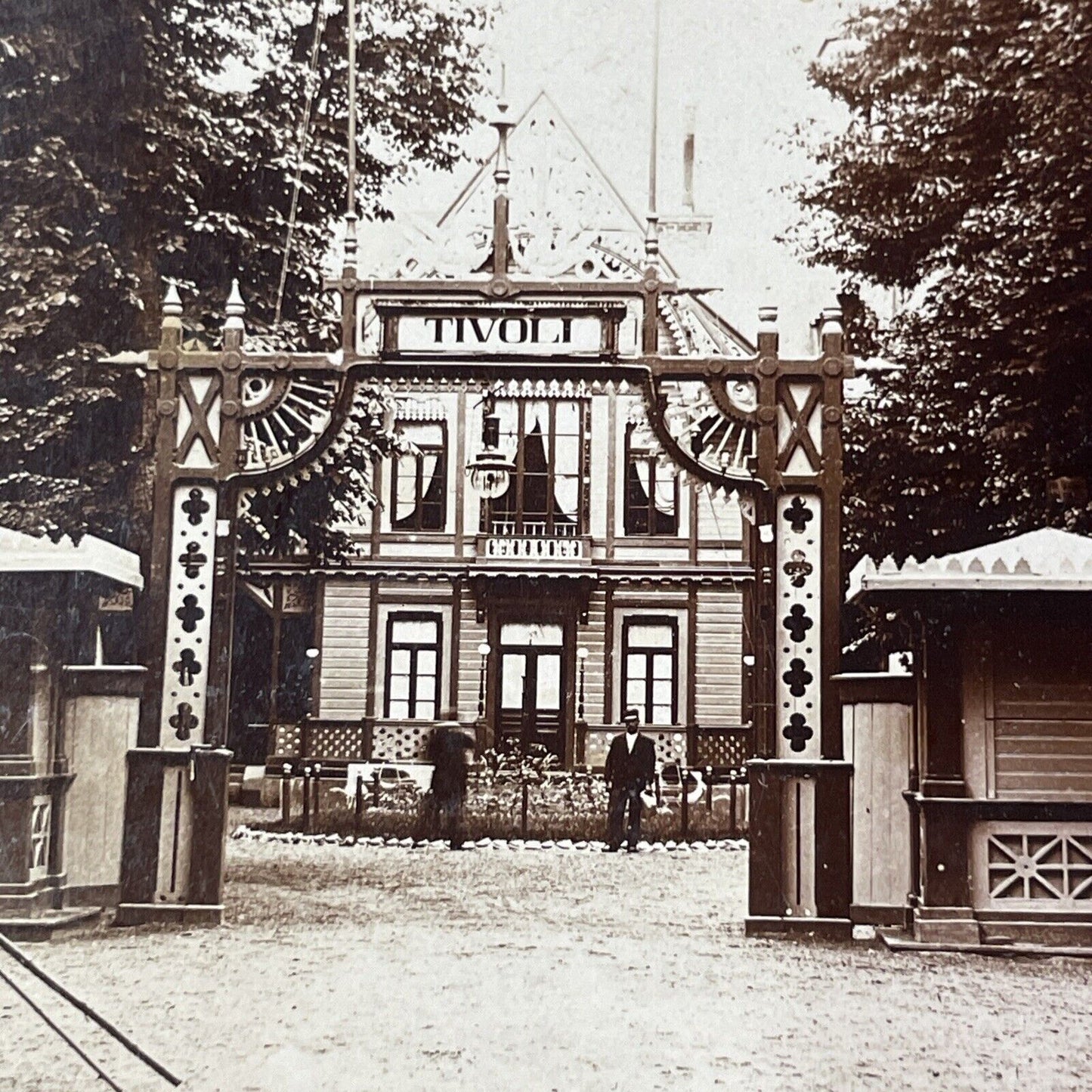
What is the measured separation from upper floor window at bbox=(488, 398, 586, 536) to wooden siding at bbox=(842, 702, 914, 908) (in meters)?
2.00

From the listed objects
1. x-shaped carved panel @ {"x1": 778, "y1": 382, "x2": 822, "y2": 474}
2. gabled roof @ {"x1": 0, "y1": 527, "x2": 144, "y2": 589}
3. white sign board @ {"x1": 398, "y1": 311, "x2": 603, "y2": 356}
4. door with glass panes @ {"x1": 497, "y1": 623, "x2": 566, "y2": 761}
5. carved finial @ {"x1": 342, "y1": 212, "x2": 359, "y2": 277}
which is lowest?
door with glass panes @ {"x1": 497, "y1": 623, "x2": 566, "y2": 761}

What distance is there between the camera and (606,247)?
4.91 meters

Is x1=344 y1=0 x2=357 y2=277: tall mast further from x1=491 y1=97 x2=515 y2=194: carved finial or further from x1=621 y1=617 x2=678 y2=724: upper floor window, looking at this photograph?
x1=621 y1=617 x2=678 y2=724: upper floor window

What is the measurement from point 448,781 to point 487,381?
1892 millimetres

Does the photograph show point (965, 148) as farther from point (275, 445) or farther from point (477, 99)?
point (275, 445)

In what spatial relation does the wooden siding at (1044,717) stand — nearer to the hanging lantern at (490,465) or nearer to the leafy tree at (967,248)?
the leafy tree at (967,248)

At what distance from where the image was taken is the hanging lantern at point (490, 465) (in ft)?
19.0

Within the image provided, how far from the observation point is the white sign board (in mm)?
4902

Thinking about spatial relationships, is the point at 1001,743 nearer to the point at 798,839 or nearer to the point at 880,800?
the point at 880,800

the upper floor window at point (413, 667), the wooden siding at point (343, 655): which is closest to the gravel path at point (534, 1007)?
the wooden siding at point (343, 655)

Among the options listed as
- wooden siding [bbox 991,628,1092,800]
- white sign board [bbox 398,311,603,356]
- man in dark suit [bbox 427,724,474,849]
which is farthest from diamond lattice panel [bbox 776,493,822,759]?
man in dark suit [bbox 427,724,474,849]

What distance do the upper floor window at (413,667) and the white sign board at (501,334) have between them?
1207mm

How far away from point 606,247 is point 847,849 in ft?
7.43

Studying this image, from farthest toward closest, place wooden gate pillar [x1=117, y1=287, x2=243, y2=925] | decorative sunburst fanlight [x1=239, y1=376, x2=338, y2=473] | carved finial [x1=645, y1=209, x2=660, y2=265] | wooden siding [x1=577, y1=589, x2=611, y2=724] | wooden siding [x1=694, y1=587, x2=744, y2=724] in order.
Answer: wooden siding [x1=577, y1=589, x2=611, y2=724] < wooden siding [x1=694, y1=587, x2=744, y2=724] < decorative sunburst fanlight [x1=239, y1=376, x2=338, y2=473] < wooden gate pillar [x1=117, y1=287, x2=243, y2=925] < carved finial [x1=645, y1=209, x2=660, y2=265]
